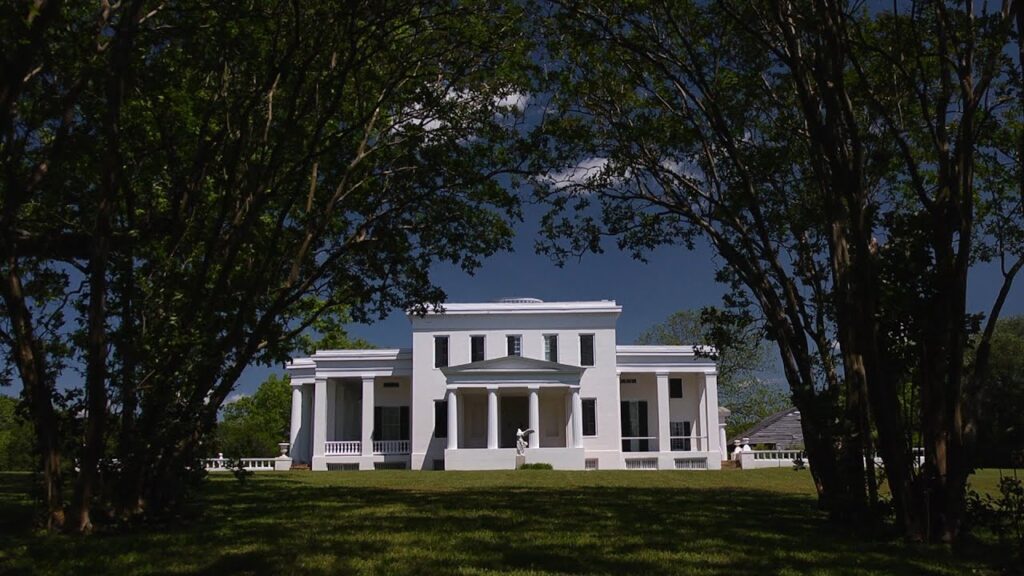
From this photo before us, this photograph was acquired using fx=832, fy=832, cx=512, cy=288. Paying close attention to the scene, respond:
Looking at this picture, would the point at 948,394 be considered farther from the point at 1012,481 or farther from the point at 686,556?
the point at 686,556

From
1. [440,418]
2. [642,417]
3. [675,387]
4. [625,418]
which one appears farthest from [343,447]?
[675,387]

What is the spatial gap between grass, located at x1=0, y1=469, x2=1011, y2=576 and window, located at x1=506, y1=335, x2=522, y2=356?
952 inches

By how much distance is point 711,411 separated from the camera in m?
38.3

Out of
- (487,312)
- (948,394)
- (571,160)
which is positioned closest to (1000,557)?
(948,394)

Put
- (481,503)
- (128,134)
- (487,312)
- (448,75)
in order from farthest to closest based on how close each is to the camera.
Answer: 1. (487,312)
2. (448,75)
3. (481,503)
4. (128,134)

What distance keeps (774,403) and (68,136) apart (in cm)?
5732

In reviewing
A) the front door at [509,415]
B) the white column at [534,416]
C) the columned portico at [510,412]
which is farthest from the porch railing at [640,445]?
the white column at [534,416]

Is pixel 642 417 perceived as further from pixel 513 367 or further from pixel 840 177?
pixel 840 177

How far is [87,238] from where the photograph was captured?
36.8 ft

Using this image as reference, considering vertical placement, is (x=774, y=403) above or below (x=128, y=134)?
below

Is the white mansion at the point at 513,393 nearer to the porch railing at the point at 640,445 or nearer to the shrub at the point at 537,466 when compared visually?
the porch railing at the point at 640,445

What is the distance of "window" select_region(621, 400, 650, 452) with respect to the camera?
38.3 metres

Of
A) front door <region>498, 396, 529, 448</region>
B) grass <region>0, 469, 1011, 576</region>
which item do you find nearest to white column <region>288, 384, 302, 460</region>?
front door <region>498, 396, 529, 448</region>

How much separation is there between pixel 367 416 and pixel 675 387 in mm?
14657
